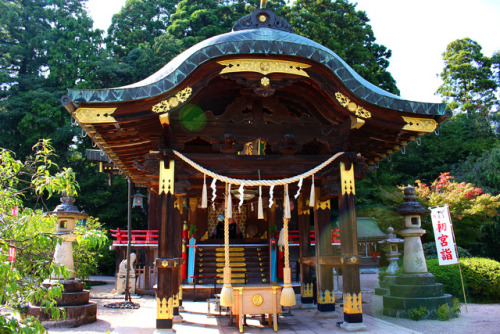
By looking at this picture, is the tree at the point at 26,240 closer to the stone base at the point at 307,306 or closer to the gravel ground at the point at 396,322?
the gravel ground at the point at 396,322

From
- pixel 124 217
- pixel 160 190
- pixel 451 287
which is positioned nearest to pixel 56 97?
pixel 124 217

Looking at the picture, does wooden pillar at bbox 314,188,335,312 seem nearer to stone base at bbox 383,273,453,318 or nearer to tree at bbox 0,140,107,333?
stone base at bbox 383,273,453,318

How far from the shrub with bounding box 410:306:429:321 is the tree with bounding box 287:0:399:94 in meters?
20.2

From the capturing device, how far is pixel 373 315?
9.09m

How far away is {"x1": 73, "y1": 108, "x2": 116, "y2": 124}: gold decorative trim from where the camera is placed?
20.6ft

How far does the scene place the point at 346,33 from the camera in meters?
28.8

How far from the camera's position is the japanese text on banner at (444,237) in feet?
31.4

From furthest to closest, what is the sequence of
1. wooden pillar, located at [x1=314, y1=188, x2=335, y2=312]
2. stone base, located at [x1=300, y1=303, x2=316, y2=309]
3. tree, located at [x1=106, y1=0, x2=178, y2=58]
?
tree, located at [x1=106, y1=0, x2=178, y2=58] < stone base, located at [x1=300, y1=303, x2=316, y2=309] < wooden pillar, located at [x1=314, y1=188, x2=335, y2=312]

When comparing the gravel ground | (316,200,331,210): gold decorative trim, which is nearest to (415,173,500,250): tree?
the gravel ground

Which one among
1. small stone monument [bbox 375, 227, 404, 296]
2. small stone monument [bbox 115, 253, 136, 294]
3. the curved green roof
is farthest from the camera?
small stone monument [bbox 115, 253, 136, 294]

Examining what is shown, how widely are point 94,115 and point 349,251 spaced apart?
4938mm

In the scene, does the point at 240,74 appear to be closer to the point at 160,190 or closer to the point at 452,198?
the point at 160,190

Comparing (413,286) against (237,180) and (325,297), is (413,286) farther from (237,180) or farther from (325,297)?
(237,180)

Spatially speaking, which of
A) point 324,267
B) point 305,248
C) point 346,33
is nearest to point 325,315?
point 324,267
